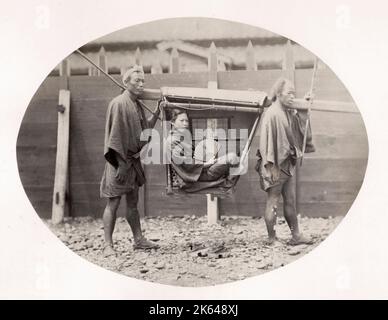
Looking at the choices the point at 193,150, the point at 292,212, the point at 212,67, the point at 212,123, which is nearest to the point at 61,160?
the point at 193,150

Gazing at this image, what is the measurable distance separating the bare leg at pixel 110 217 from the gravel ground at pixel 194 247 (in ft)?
0.10

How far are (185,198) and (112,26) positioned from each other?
36.9 inches

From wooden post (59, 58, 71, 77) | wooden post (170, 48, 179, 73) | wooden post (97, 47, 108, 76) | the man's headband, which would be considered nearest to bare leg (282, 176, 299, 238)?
wooden post (170, 48, 179, 73)

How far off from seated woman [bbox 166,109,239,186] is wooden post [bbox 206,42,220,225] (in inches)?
4.9

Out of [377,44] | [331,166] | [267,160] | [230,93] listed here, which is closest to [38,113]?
[230,93]

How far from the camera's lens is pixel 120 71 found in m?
2.72

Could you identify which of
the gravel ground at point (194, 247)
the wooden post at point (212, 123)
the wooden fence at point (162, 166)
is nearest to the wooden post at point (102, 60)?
the wooden fence at point (162, 166)

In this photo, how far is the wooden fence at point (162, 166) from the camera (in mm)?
2693

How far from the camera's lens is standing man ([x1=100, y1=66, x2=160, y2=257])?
2.68 metres

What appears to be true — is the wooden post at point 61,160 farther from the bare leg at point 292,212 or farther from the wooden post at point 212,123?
the bare leg at point 292,212

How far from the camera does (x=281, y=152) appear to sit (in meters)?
2.69

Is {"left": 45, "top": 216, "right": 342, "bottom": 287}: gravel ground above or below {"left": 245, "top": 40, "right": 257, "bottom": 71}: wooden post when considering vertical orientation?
below

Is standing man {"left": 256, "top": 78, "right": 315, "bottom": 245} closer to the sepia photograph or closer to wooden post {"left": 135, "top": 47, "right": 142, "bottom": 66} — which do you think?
the sepia photograph

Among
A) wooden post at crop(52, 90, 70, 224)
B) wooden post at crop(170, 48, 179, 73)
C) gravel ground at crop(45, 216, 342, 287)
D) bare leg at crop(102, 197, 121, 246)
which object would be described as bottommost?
gravel ground at crop(45, 216, 342, 287)
